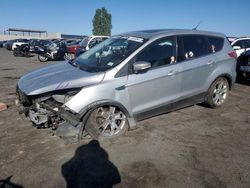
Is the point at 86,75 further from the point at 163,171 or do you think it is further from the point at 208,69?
the point at 208,69

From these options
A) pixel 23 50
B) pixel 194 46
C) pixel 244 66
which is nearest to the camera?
pixel 194 46

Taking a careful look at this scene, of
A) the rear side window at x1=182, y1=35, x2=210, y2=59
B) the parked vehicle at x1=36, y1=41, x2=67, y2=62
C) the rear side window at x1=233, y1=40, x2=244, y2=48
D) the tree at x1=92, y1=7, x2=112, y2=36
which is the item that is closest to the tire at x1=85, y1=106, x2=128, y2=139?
the rear side window at x1=182, y1=35, x2=210, y2=59

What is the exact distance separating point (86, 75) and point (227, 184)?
267 cm

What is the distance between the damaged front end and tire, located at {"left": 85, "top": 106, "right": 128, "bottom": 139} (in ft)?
0.80

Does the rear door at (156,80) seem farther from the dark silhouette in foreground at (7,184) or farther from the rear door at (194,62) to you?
the dark silhouette in foreground at (7,184)

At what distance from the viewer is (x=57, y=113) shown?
4.40 m

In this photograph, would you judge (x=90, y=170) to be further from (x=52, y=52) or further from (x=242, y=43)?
(x=52, y=52)

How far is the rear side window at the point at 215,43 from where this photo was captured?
20.6 ft

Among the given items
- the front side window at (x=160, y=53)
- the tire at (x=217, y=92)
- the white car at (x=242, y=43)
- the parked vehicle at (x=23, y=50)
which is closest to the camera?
the front side window at (x=160, y=53)

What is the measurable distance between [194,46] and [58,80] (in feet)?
9.80

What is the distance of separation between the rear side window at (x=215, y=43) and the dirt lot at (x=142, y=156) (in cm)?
160

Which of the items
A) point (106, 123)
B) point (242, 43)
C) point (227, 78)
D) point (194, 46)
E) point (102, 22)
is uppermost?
point (102, 22)

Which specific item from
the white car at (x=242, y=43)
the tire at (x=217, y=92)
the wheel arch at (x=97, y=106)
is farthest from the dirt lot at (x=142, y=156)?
the white car at (x=242, y=43)

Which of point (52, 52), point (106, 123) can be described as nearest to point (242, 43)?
point (106, 123)
